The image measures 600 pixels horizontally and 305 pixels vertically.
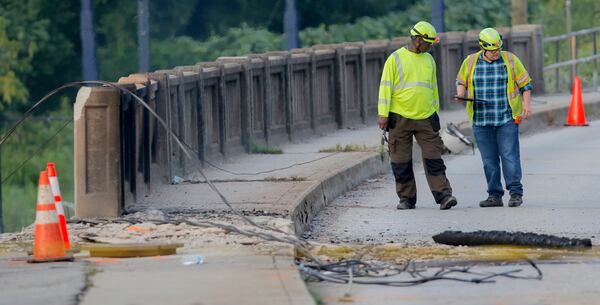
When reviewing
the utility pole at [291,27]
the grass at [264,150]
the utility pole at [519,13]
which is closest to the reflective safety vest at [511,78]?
the grass at [264,150]

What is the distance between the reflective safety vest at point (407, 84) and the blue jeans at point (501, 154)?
66 cm

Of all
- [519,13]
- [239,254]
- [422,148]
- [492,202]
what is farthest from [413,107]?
[519,13]

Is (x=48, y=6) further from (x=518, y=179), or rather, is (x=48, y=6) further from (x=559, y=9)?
(x=518, y=179)

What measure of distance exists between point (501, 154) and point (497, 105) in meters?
0.48

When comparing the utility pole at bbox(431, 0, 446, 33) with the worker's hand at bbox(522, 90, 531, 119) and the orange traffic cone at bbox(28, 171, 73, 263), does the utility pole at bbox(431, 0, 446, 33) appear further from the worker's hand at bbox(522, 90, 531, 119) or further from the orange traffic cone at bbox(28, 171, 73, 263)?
the orange traffic cone at bbox(28, 171, 73, 263)

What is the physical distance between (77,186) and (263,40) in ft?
130

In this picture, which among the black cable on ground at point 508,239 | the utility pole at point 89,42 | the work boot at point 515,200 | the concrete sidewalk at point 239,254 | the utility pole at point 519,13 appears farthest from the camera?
the utility pole at point 89,42

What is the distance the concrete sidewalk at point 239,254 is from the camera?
880 cm

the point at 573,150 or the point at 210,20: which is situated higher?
the point at 210,20

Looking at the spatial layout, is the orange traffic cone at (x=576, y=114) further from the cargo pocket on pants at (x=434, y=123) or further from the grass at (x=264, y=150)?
the cargo pocket on pants at (x=434, y=123)

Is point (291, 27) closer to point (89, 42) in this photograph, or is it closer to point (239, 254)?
point (89, 42)

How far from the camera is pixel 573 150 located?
2062cm

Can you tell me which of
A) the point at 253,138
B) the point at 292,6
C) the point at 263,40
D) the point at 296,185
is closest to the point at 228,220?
the point at 296,185

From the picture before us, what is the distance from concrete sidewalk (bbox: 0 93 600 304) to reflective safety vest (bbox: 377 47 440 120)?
1.10 meters
